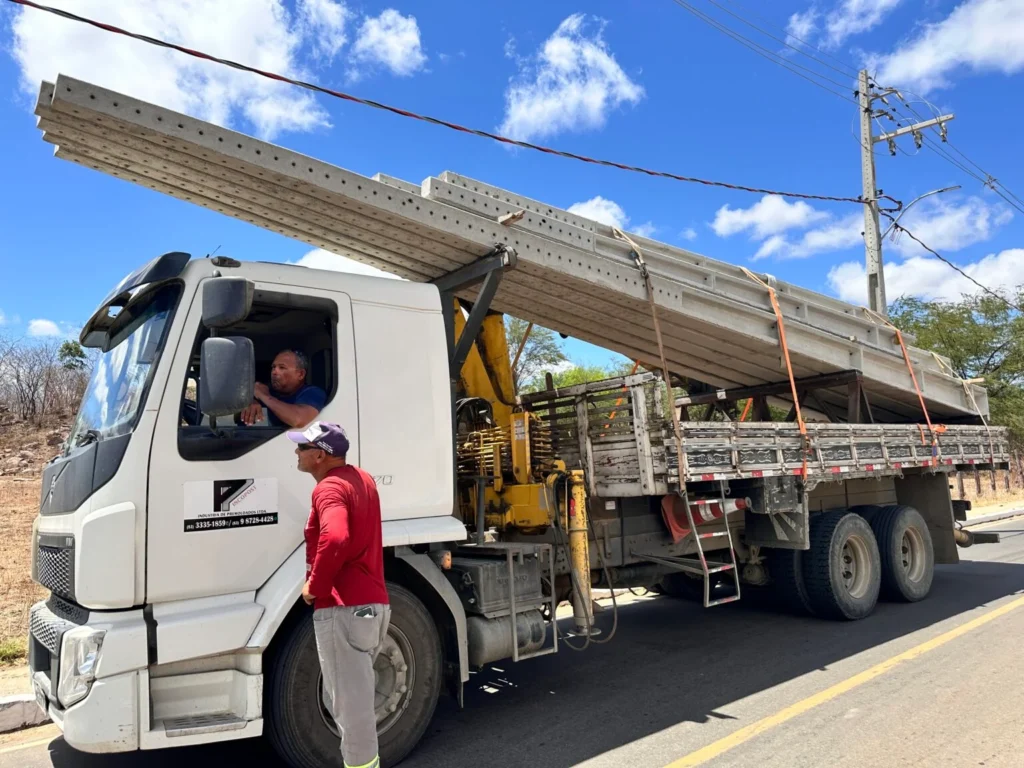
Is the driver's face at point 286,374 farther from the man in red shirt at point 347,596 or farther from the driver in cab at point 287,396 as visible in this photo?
the man in red shirt at point 347,596

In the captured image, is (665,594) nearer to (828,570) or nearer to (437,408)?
(828,570)

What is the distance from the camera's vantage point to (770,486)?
653 centimetres

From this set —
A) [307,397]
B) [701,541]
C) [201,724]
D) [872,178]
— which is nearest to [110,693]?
[201,724]

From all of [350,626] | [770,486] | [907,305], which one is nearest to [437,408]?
[350,626]

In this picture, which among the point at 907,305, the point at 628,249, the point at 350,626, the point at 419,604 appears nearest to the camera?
the point at 350,626

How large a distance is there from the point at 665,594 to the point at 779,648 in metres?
2.39

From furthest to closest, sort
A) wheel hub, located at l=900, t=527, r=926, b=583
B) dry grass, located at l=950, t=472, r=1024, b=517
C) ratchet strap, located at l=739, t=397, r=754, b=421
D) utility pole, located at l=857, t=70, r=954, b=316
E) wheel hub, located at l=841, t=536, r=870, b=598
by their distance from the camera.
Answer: dry grass, located at l=950, t=472, r=1024, b=517, utility pole, located at l=857, t=70, r=954, b=316, ratchet strap, located at l=739, t=397, r=754, b=421, wheel hub, located at l=900, t=527, r=926, b=583, wheel hub, located at l=841, t=536, r=870, b=598

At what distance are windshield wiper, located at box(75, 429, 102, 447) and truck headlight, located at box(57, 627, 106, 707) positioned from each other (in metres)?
0.94

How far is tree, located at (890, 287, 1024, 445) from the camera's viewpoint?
75.9ft

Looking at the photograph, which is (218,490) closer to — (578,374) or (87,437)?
(87,437)

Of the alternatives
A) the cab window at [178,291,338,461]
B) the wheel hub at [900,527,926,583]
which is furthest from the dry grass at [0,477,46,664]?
the wheel hub at [900,527,926,583]

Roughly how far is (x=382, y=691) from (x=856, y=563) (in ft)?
18.2

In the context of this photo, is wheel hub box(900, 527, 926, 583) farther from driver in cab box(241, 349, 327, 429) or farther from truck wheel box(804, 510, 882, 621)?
driver in cab box(241, 349, 327, 429)

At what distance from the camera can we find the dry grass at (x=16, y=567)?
21.8 feet
